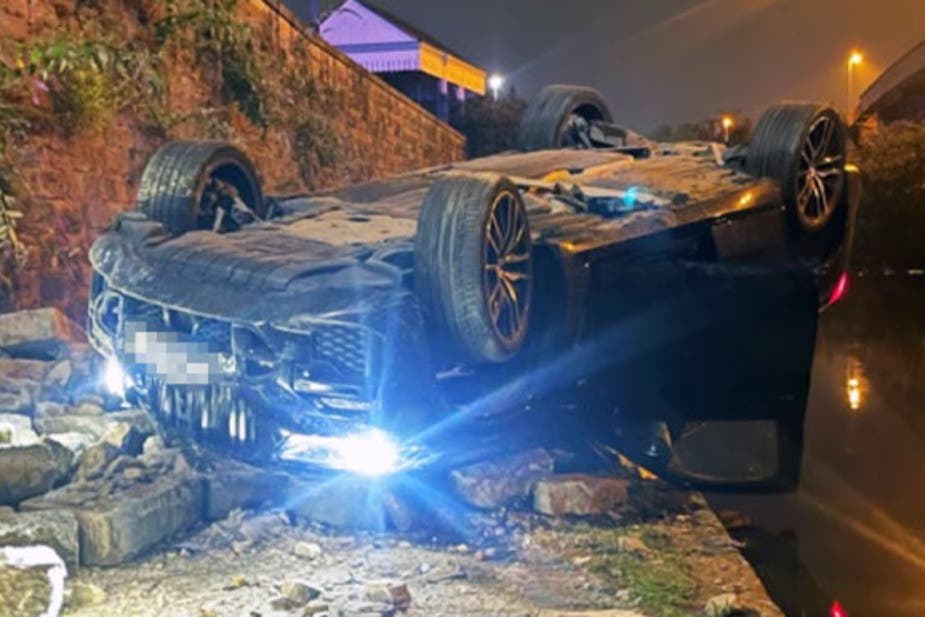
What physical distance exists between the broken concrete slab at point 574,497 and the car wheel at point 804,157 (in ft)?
6.98

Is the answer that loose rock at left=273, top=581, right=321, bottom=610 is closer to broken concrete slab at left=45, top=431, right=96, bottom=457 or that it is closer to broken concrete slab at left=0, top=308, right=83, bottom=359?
broken concrete slab at left=45, top=431, right=96, bottom=457

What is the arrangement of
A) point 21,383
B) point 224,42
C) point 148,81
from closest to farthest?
point 21,383
point 148,81
point 224,42

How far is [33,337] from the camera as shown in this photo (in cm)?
612

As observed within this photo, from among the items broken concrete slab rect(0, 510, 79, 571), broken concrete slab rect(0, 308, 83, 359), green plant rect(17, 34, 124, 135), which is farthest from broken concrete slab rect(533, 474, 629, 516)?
green plant rect(17, 34, 124, 135)

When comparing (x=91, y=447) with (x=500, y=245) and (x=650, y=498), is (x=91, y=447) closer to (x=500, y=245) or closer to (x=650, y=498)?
(x=500, y=245)

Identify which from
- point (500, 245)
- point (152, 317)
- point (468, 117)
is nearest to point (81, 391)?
point (152, 317)

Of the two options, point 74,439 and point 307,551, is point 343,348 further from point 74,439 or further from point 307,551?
point 74,439

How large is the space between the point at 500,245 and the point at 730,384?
82.2 inches

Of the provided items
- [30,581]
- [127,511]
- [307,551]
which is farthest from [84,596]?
[307,551]

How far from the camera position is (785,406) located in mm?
5867

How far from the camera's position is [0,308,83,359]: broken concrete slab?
20.0ft

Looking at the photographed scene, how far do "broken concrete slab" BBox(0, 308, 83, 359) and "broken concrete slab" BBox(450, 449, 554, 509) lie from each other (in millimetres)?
2544

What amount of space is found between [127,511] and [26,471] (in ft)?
1.53

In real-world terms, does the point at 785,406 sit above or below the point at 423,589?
above
